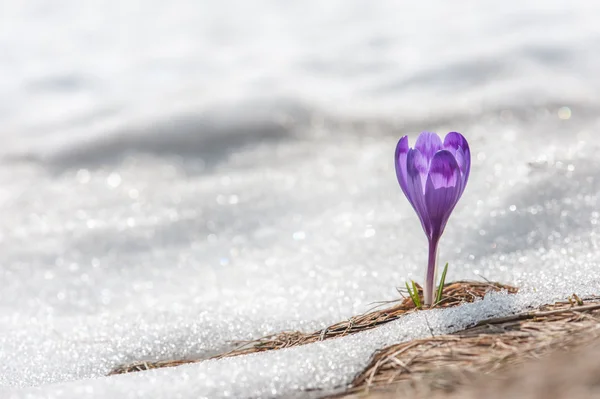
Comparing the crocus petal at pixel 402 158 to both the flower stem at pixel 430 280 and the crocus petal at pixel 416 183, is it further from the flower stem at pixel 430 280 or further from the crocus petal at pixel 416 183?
the flower stem at pixel 430 280

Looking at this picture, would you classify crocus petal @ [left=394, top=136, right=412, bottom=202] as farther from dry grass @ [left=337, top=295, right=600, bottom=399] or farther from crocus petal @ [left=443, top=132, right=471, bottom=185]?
dry grass @ [left=337, top=295, right=600, bottom=399]

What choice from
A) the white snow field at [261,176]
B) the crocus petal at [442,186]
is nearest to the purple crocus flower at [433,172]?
the crocus petal at [442,186]

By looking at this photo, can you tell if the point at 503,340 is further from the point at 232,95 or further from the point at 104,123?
the point at 104,123

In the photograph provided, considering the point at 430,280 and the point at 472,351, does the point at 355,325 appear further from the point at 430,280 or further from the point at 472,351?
the point at 472,351

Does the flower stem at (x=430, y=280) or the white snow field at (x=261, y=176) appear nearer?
the flower stem at (x=430, y=280)

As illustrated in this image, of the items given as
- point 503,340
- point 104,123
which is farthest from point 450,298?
point 104,123

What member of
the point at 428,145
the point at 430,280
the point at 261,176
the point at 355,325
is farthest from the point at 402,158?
the point at 261,176

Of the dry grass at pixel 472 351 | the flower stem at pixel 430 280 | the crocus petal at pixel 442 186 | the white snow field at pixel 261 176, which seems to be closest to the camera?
Result: the dry grass at pixel 472 351
